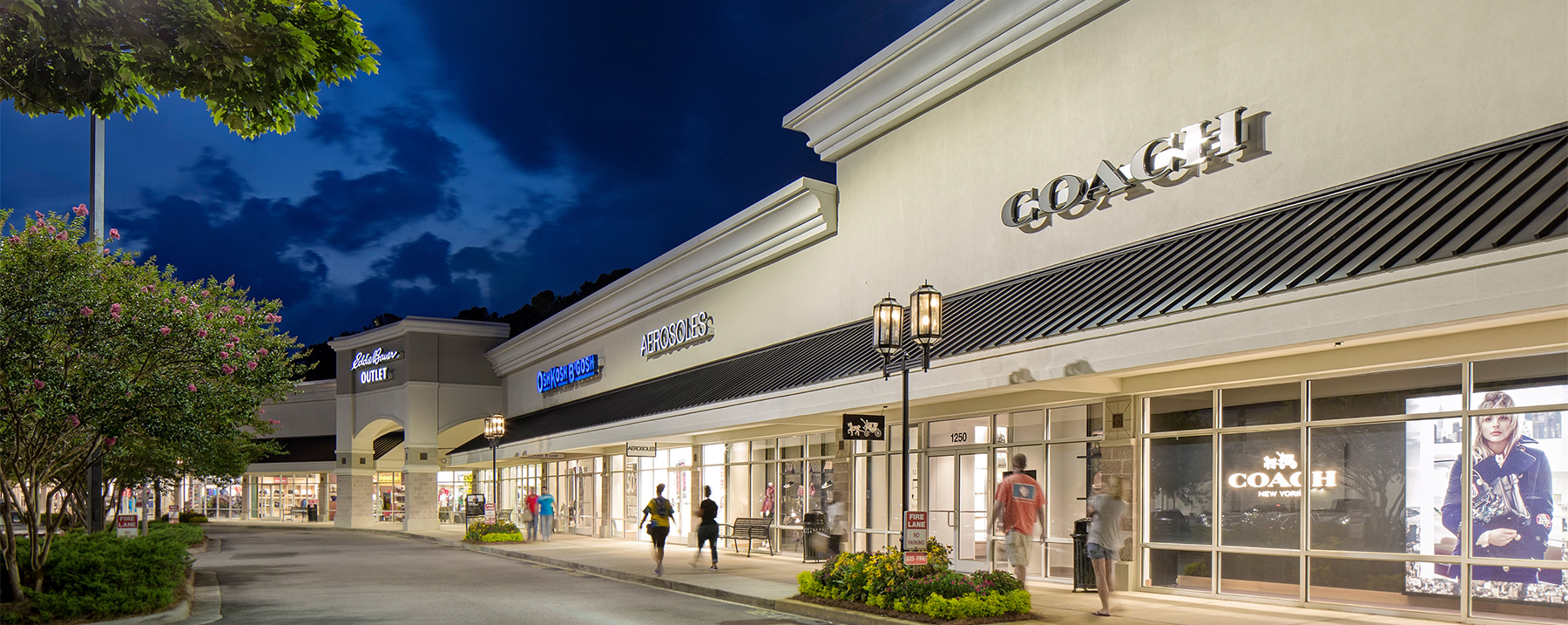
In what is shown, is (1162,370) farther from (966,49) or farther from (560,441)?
(560,441)

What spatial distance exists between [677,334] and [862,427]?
16799mm

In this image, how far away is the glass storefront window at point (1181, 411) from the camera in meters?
14.4

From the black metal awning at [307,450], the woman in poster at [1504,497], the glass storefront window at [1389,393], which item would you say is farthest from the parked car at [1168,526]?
the black metal awning at [307,450]

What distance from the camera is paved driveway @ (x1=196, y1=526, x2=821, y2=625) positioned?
562 inches

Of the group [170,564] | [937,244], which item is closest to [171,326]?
[170,564]

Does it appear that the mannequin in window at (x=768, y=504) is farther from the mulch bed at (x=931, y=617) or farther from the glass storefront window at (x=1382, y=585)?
the glass storefront window at (x=1382, y=585)

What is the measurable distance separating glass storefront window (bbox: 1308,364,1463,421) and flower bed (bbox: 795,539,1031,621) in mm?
4187

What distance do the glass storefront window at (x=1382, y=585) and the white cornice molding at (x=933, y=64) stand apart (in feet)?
27.6

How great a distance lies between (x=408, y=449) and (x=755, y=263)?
2812cm

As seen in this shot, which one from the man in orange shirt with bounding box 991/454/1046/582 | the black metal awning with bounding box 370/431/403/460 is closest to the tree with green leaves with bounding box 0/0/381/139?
the man in orange shirt with bounding box 991/454/1046/582

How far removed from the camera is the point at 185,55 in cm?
847

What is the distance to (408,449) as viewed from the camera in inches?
1950

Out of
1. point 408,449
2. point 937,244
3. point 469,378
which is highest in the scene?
point 937,244

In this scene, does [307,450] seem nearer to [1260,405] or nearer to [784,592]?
[784,592]
